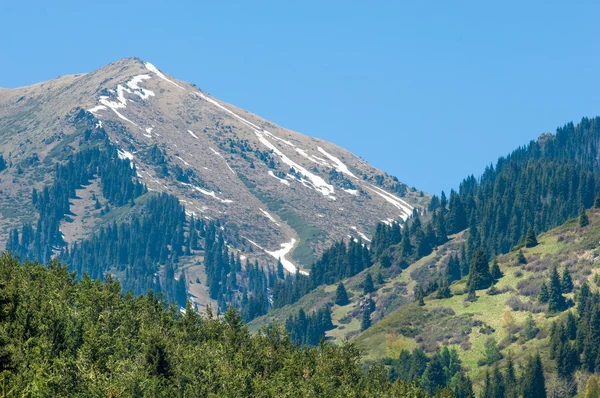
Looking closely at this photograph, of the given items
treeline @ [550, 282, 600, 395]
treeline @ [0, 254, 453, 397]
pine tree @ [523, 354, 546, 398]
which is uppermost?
treeline @ [550, 282, 600, 395]

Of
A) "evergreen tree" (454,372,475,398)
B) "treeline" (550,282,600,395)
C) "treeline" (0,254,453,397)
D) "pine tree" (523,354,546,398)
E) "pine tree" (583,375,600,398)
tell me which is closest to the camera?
"treeline" (0,254,453,397)

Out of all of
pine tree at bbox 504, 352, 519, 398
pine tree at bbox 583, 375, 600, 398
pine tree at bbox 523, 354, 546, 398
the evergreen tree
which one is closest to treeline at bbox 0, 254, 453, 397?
pine tree at bbox 583, 375, 600, 398

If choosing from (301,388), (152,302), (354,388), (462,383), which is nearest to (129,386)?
(301,388)

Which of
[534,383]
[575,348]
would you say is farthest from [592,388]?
[575,348]

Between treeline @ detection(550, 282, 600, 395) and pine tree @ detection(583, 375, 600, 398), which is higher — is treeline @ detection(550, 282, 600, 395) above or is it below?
→ above

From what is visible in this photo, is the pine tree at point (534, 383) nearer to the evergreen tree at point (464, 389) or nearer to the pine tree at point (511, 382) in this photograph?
the pine tree at point (511, 382)

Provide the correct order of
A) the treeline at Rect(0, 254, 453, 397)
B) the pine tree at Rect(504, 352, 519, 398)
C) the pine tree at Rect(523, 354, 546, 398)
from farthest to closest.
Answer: the pine tree at Rect(504, 352, 519, 398) → the pine tree at Rect(523, 354, 546, 398) → the treeline at Rect(0, 254, 453, 397)

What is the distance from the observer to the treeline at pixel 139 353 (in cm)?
10219

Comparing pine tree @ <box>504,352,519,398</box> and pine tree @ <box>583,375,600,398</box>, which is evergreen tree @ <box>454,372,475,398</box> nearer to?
pine tree @ <box>504,352,519,398</box>

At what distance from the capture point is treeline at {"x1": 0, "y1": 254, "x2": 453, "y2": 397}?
4023 inches

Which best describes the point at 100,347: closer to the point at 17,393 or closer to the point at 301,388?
the point at 301,388

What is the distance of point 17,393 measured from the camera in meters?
83.9

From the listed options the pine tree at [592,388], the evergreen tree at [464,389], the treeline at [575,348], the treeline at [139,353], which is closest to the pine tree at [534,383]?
the treeline at [575,348]

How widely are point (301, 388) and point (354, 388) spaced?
13574mm
